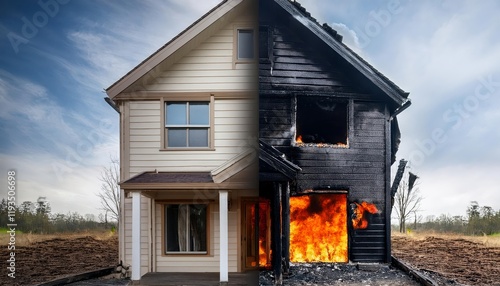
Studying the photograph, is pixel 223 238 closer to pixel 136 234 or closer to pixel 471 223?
pixel 136 234

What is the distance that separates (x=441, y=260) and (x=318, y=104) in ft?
10.4

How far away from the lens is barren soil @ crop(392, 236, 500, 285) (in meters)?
Result: 4.77

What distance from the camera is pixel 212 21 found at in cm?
395

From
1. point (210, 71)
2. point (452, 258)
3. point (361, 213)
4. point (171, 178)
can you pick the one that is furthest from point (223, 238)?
point (452, 258)

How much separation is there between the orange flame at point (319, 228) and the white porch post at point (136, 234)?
9.07 ft

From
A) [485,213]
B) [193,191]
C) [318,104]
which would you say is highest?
[318,104]

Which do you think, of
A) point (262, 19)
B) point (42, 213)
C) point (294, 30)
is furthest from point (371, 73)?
point (42, 213)

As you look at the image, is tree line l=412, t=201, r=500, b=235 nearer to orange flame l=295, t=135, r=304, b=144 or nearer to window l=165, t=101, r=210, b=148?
orange flame l=295, t=135, r=304, b=144

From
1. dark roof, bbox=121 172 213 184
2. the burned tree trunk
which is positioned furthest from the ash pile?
dark roof, bbox=121 172 213 184

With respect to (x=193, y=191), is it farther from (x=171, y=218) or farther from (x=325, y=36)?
(x=325, y=36)

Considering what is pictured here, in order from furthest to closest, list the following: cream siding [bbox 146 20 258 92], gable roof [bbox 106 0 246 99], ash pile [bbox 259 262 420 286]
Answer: ash pile [bbox 259 262 420 286], cream siding [bbox 146 20 258 92], gable roof [bbox 106 0 246 99]

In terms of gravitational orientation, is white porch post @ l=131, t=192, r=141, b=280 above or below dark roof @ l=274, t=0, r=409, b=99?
below

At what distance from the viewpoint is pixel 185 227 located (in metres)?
4.11

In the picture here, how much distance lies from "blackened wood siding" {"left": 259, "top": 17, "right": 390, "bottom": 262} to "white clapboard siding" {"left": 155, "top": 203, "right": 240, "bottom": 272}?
6.78 feet
